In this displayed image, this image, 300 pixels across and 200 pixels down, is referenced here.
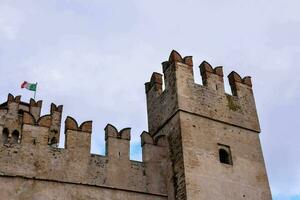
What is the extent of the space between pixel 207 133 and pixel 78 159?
3543mm

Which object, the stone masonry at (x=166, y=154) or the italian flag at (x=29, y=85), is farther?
the italian flag at (x=29, y=85)

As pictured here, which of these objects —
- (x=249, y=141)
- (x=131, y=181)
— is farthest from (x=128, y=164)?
(x=249, y=141)

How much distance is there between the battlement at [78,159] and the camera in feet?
34.1

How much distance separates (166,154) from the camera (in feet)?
40.3

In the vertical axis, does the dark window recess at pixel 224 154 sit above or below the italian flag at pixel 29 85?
below

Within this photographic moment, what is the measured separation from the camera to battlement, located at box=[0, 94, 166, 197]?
1039 centimetres

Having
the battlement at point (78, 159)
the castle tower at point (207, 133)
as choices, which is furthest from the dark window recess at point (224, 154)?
the battlement at point (78, 159)

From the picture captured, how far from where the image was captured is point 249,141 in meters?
13.0

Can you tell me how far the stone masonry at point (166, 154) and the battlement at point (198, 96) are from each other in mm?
31

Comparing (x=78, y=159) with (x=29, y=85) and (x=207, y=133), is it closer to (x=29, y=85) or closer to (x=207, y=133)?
(x=207, y=133)

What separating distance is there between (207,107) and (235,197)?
8.53 feet

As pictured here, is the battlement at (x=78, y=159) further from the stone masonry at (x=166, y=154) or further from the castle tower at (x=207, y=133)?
the castle tower at (x=207, y=133)

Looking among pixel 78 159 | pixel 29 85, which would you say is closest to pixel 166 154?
pixel 78 159

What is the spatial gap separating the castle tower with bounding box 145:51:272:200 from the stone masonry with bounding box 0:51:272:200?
0.03 metres
